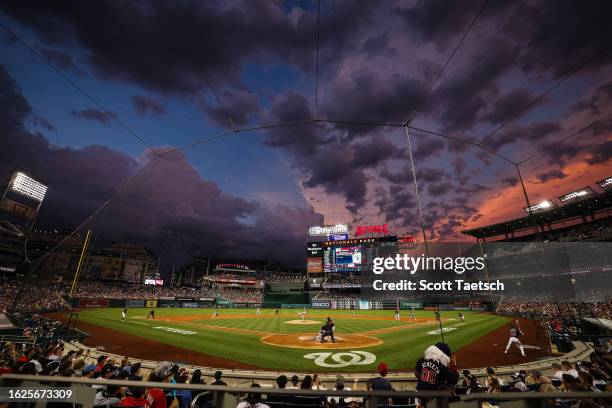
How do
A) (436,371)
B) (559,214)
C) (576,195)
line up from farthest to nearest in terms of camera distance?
(559,214) → (576,195) → (436,371)

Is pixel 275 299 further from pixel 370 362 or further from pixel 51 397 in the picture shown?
pixel 51 397

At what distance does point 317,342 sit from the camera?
1978 centimetres

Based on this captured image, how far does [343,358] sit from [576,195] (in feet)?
201

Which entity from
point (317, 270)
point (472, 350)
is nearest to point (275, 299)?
point (317, 270)

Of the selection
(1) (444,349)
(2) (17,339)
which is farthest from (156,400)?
(2) (17,339)

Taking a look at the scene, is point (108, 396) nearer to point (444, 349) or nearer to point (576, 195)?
point (444, 349)

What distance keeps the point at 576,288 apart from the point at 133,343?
2789 inches

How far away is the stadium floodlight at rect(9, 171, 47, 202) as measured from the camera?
3781cm

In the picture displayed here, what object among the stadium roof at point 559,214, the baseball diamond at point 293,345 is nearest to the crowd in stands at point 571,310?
the baseball diamond at point 293,345

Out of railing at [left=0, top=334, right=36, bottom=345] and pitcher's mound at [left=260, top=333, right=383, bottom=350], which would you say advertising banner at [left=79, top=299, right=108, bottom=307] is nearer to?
railing at [left=0, top=334, right=36, bottom=345]

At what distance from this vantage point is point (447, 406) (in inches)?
96.7

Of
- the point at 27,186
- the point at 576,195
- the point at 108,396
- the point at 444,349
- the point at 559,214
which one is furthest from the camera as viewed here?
the point at 559,214

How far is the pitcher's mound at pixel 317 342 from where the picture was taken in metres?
18.5

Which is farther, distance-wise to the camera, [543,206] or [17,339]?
[543,206]
